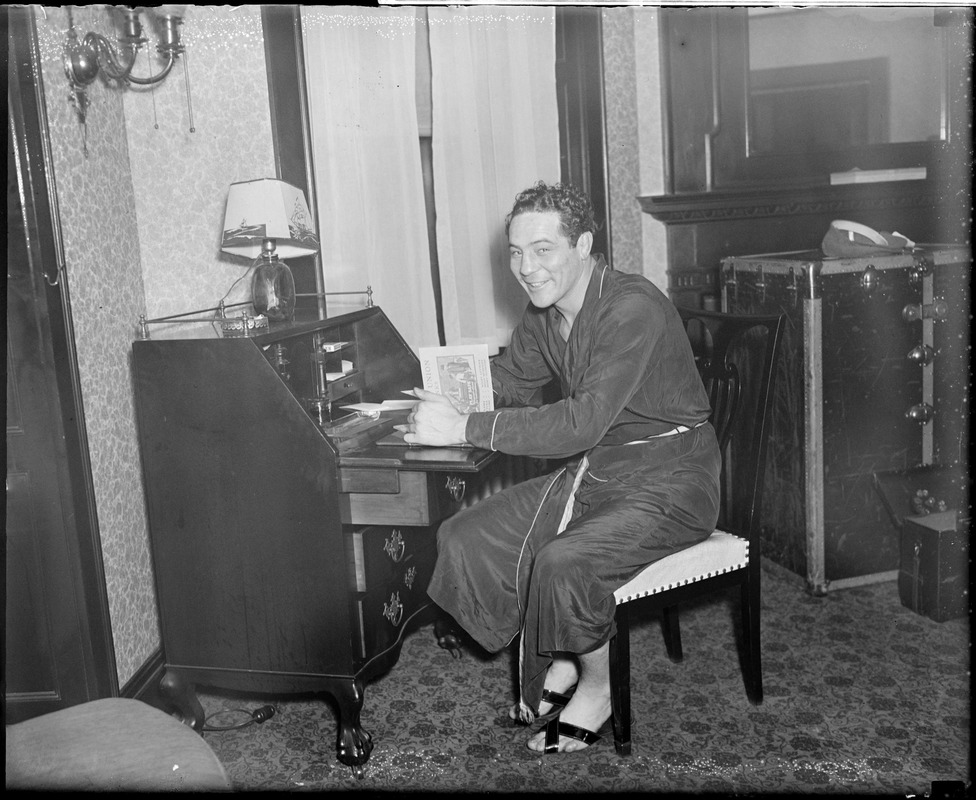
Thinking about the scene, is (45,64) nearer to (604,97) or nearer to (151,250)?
(151,250)


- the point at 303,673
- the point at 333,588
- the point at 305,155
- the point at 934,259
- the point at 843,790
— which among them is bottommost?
the point at 843,790

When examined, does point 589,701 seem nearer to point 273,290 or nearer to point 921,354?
point 273,290

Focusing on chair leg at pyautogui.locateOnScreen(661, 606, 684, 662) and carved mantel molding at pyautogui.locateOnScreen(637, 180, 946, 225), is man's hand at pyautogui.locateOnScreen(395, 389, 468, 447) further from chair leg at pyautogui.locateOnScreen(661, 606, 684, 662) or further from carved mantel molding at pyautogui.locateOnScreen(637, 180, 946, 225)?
carved mantel molding at pyautogui.locateOnScreen(637, 180, 946, 225)

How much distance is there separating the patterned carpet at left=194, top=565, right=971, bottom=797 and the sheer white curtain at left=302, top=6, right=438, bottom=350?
1.31 m

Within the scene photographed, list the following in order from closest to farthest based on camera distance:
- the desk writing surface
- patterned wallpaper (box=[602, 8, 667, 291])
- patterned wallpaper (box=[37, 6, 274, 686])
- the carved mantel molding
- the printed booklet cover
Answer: the desk writing surface < patterned wallpaper (box=[37, 6, 274, 686]) < the printed booklet cover < patterned wallpaper (box=[602, 8, 667, 291]) < the carved mantel molding

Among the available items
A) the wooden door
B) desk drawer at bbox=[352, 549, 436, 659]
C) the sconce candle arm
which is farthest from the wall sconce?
desk drawer at bbox=[352, 549, 436, 659]

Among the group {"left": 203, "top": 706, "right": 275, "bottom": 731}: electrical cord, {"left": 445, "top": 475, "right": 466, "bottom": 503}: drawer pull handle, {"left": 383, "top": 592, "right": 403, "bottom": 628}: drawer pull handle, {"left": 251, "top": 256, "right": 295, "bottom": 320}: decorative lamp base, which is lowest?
{"left": 203, "top": 706, "right": 275, "bottom": 731}: electrical cord

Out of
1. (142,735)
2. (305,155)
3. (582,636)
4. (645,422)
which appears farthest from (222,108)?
(142,735)

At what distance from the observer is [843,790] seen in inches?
93.0

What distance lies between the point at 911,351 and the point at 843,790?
179cm

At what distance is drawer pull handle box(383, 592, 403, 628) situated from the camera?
2682 millimetres

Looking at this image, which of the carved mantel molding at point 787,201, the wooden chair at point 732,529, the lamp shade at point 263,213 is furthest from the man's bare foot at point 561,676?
the carved mantel molding at point 787,201

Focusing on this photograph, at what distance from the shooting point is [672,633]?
10.2 ft

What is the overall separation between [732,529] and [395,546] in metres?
0.99
